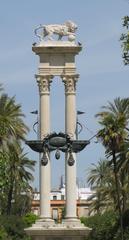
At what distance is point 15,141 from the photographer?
5853 cm

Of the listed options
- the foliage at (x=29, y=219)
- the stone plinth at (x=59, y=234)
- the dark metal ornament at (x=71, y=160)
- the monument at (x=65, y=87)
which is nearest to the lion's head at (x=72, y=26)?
the monument at (x=65, y=87)

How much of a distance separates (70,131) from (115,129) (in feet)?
37.1

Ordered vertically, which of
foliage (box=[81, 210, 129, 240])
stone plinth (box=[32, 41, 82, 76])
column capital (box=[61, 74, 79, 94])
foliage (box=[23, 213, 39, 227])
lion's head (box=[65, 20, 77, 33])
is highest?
lion's head (box=[65, 20, 77, 33])

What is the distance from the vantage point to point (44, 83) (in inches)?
1993

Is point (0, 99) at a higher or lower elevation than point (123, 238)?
higher

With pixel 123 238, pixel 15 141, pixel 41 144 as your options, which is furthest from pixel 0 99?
pixel 41 144

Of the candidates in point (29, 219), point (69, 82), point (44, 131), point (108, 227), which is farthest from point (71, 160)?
point (29, 219)

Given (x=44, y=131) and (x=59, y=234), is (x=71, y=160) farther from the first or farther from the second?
(x=59, y=234)

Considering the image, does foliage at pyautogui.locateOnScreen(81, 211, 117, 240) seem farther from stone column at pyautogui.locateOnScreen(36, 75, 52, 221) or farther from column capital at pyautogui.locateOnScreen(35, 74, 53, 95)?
column capital at pyautogui.locateOnScreen(35, 74, 53, 95)

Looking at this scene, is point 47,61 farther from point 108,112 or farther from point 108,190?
point 108,190

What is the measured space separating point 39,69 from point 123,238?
16.1 metres

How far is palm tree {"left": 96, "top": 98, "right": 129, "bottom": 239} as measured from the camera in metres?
58.2

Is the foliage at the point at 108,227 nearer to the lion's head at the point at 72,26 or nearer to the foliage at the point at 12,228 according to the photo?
the foliage at the point at 12,228

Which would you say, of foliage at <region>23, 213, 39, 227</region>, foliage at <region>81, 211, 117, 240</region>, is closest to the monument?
foliage at <region>81, 211, 117, 240</region>
